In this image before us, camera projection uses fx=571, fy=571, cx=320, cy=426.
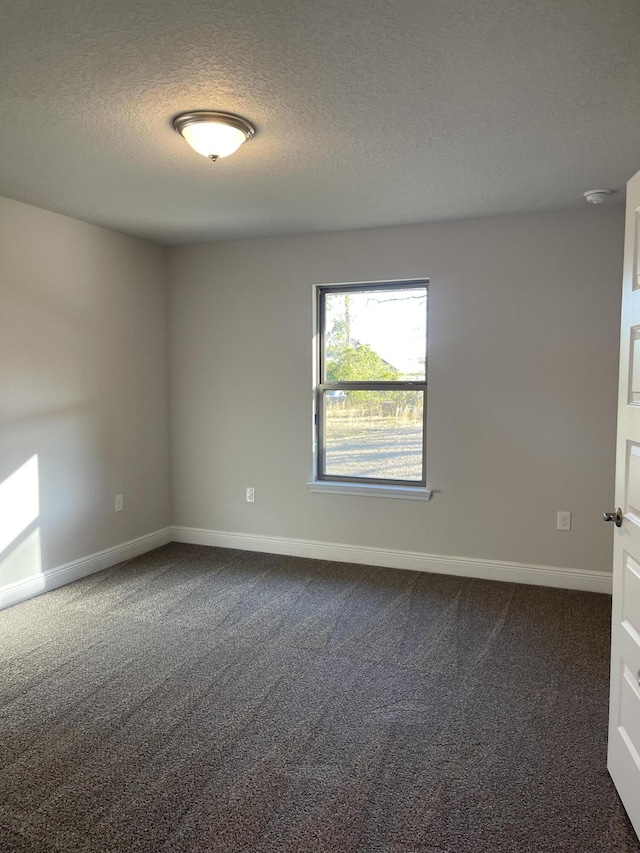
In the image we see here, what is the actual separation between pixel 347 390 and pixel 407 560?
1329 millimetres

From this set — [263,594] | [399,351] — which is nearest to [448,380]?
[399,351]

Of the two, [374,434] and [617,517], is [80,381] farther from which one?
[617,517]

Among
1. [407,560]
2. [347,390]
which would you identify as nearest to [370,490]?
[407,560]

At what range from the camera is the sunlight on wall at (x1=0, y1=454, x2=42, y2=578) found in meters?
3.43

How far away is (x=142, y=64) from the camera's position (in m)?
1.91

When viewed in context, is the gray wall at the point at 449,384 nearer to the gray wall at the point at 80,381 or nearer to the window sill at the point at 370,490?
the window sill at the point at 370,490

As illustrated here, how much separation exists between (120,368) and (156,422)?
1.89 ft

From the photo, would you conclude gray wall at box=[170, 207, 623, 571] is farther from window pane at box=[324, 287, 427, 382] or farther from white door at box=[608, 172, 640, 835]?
white door at box=[608, 172, 640, 835]

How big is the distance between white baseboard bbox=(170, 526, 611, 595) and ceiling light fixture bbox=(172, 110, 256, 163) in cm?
288

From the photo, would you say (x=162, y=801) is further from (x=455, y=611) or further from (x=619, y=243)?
(x=619, y=243)

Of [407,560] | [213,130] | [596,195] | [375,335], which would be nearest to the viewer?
[213,130]

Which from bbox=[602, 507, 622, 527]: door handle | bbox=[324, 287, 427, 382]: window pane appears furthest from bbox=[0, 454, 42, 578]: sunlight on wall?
bbox=[602, 507, 622, 527]: door handle

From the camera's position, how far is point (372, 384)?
4270 mm

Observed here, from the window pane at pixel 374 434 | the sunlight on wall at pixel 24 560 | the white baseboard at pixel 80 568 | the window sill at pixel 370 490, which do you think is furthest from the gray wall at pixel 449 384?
A: the sunlight on wall at pixel 24 560
